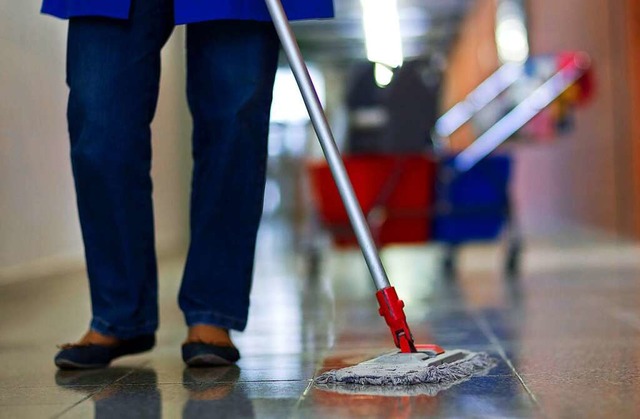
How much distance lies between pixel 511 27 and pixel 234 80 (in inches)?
316

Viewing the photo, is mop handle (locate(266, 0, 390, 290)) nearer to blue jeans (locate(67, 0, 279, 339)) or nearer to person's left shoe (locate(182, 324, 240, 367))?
blue jeans (locate(67, 0, 279, 339))

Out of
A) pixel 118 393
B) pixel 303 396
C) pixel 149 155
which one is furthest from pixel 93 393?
pixel 149 155

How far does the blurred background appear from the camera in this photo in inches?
102

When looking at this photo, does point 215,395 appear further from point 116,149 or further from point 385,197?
point 385,197

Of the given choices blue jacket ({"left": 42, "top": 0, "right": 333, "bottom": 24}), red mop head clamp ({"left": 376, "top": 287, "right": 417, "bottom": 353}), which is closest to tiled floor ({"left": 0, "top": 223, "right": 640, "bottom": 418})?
red mop head clamp ({"left": 376, "top": 287, "right": 417, "bottom": 353})

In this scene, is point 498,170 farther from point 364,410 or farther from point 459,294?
point 364,410

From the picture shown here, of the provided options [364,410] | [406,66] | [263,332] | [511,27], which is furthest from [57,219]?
[511,27]

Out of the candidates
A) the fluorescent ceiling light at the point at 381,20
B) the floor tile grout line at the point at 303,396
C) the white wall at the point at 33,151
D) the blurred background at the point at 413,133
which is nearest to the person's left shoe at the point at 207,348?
the floor tile grout line at the point at 303,396

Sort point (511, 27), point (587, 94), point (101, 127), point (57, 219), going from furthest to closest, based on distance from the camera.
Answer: point (511, 27) < point (587, 94) < point (57, 219) < point (101, 127)

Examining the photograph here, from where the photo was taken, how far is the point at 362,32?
595 inches

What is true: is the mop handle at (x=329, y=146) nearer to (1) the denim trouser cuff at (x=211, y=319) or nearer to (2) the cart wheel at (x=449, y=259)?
(1) the denim trouser cuff at (x=211, y=319)


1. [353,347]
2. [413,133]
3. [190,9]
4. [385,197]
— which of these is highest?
[190,9]

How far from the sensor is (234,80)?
164 centimetres

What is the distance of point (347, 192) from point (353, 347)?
48 cm
